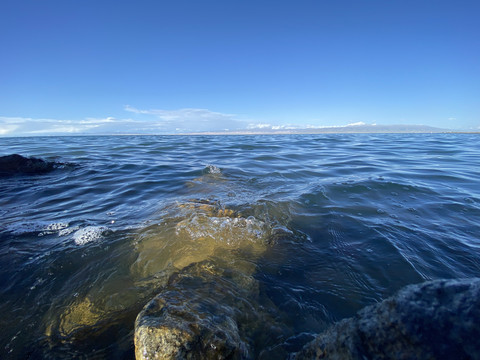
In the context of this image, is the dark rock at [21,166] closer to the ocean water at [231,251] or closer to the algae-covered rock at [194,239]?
the ocean water at [231,251]

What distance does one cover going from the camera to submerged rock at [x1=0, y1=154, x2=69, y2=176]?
853cm

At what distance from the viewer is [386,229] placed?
142 inches

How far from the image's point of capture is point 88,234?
358cm

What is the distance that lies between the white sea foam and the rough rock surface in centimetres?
360

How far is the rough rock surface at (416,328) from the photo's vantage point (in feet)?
3.45

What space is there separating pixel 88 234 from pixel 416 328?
4369mm

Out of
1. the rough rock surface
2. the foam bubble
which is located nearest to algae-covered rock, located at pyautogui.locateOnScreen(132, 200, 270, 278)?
the rough rock surface

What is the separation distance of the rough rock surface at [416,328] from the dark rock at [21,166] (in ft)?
38.8

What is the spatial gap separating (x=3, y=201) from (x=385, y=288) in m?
8.63

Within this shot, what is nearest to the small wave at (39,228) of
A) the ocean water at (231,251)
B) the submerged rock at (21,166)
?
the ocean water at (231,251)

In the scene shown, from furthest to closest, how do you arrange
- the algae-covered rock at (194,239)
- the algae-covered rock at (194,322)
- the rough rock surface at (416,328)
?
the algae-covered rock at (194,239) → the algae-covered rock at (194,322) → the rough rock surface at (416,328)

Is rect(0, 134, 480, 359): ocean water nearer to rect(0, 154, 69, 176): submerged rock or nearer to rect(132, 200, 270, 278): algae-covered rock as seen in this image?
rect(132, 200, 270, 278): algae-covered rock

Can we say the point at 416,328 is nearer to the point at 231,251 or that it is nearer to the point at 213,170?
the point at 231,251

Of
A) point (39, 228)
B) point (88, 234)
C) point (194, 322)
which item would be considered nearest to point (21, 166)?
point (39, 228)
